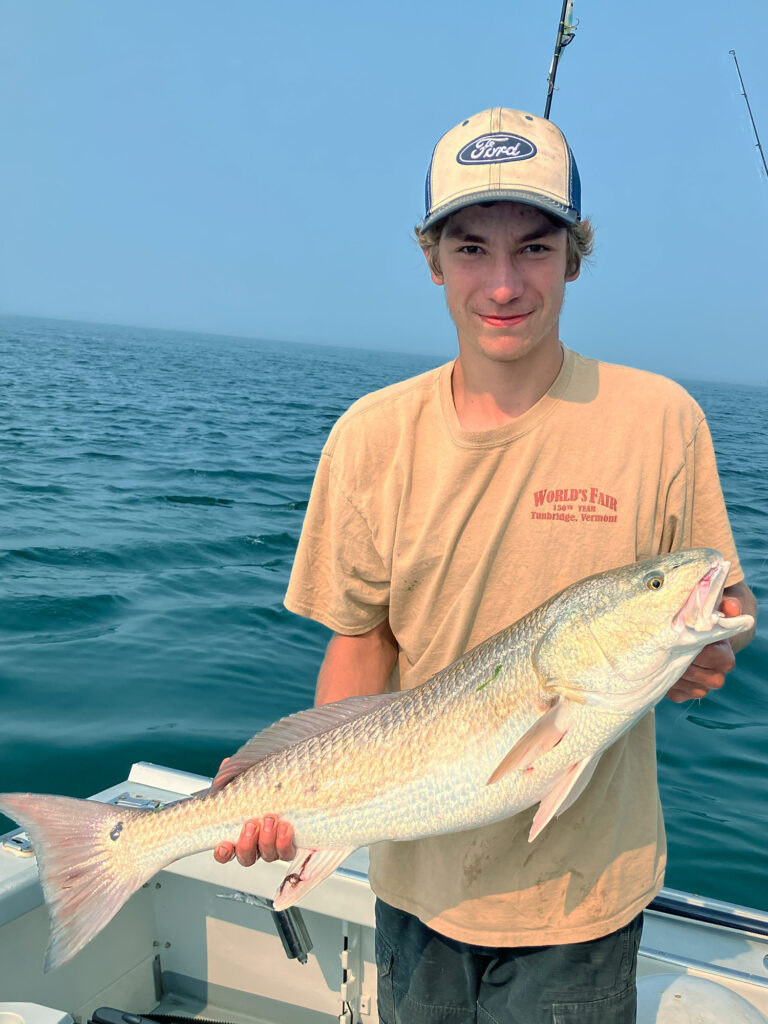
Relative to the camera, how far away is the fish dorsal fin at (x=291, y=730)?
284 centimetres

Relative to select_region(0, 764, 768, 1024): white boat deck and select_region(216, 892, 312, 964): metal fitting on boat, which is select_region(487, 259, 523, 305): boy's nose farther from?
select_region(216, 892, 312, 964): metal fitting on boat

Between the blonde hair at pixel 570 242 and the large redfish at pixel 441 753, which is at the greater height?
the blonde hair at pixel 570 242

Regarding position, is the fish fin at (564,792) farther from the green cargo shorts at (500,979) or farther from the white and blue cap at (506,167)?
the white and blue cap at (506,167)

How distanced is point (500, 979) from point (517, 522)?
1.37 m

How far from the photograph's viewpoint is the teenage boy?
251cm

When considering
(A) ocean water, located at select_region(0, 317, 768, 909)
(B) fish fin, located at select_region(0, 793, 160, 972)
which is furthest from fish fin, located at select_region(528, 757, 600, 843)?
(A) ocean water, located at select_region(0, 317, 768, 909)

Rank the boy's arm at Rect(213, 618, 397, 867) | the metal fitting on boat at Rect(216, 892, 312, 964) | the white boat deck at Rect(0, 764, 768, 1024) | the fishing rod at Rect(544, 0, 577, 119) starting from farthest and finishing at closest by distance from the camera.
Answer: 1. the fishing rod at Rect(544, 0, 577, 119)
2. the metal fitting on boat at Rect(216, 892, 312, 964)
3. the white boat deck at Rect(0, 764, 768, 1024)
4. the boy's arm at Rect(213, 618, 397, 867)

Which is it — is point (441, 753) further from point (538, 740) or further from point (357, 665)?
point (357, 665)

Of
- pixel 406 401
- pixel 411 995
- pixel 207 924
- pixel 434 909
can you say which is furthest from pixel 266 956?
pixel 406 401

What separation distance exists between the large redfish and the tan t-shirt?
180mm

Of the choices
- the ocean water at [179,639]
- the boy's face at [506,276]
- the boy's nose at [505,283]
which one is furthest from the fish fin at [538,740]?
the ocean water at [179,639]

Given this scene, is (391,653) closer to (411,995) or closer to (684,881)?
(411,995)

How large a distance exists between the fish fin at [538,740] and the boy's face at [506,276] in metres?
1.04

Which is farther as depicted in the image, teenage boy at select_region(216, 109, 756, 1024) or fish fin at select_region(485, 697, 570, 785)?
teenage boy at select_region(216, 109, 756, 1024)
